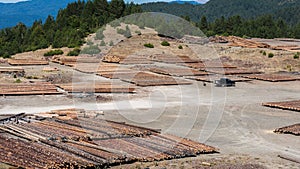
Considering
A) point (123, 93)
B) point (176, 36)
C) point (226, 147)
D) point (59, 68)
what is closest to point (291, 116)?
point (226, 147)

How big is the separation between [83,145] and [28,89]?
1368 centimetres

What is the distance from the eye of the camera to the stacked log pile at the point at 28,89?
28.0 metres

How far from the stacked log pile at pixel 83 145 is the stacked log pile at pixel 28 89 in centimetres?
828

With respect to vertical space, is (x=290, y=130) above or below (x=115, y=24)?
below

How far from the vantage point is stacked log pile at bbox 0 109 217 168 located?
14.3 m

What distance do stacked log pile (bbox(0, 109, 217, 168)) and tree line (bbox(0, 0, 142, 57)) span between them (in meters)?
36.2

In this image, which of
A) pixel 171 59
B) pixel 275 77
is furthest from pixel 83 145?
pixel 171 59

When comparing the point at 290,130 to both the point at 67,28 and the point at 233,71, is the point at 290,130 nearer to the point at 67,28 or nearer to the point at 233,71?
the point at 233,71

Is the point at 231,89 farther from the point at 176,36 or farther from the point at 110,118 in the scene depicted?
the point at 176,36

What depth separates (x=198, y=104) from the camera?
26219 mm

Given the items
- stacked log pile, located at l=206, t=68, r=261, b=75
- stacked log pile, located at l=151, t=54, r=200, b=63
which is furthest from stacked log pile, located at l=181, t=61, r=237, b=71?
stacked log pile, located at l=151, t=54, r=200, b=63

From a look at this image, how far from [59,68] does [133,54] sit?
1278cm

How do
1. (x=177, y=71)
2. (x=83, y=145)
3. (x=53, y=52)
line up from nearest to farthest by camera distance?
(x=83, y=145) → (x=177, y=71) → (x=53, y=52)

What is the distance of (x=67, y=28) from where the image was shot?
6228 cm
